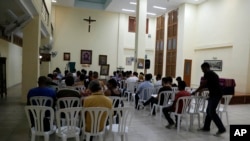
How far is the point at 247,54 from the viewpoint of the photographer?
10.2m

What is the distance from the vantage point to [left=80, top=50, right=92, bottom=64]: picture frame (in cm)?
1652

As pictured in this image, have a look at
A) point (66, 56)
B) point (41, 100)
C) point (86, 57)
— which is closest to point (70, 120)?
point (41, 100)

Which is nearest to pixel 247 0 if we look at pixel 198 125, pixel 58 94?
pixel 198 125

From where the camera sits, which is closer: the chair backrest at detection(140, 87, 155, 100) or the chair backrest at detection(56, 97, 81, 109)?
the chair backrest at detection(56, 97, 81, 109)

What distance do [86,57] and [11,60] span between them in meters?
5.86

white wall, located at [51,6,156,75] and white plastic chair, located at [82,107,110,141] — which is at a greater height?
white wall, located at [51,6,156,75]

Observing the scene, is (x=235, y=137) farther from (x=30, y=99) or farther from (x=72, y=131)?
(x=30, y=99)

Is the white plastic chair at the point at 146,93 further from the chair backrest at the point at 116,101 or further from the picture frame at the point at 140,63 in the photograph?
the picture frame at the point at 140,63

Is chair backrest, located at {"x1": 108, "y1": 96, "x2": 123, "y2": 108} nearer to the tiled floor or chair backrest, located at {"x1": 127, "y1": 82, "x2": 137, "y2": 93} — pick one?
the tiled floor

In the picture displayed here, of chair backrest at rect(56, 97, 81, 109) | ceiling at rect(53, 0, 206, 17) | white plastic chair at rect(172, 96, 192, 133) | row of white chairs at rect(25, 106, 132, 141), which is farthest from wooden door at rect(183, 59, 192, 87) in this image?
row of white chairs at rect(25, 106, 132, 141)

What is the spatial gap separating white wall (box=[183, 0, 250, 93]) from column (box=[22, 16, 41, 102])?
9123 millimetres

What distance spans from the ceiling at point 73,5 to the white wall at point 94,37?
0.61m

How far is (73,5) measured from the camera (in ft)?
51.7

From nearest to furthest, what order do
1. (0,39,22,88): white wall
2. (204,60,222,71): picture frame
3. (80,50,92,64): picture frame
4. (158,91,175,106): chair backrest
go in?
(158,91,175,106): chair backrest → (0,39,22,88): white wall → (204,60,222,71): picture frame → (80,50,92,64): picture frame
